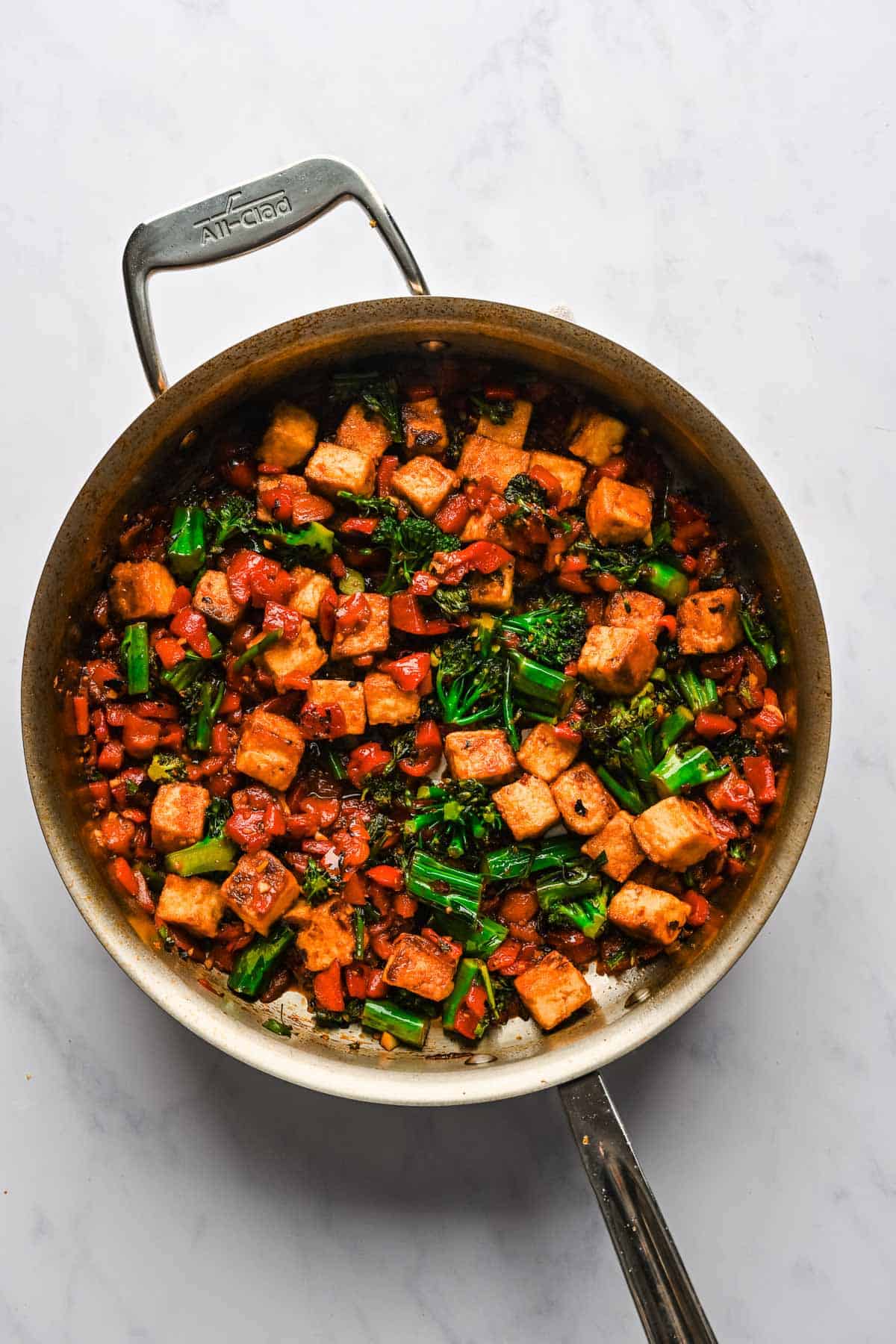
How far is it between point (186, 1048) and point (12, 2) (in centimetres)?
387

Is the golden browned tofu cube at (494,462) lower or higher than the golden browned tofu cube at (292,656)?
higher

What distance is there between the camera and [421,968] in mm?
3385

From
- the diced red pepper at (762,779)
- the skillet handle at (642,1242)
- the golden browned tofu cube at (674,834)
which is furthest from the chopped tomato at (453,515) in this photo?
the skillet handle at (642,1242)

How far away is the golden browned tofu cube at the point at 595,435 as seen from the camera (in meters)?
3.51

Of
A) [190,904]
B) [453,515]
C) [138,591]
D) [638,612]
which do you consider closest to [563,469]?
[453,515]

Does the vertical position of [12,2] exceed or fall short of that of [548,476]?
it exceeds it

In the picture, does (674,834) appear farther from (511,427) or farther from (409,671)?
(511,427)

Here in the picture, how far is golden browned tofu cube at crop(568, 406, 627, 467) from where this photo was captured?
11.5ft

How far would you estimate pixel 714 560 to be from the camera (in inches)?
141

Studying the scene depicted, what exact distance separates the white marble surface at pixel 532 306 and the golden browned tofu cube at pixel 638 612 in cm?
71

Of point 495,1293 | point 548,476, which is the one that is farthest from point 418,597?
point 495,1293

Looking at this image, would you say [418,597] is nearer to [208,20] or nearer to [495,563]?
[495,563]

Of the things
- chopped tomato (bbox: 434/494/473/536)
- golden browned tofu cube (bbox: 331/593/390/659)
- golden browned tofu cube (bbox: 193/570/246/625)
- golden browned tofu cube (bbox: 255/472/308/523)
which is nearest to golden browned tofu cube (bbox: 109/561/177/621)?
golden browned tofu cube (bbox: 193/570/246/625)

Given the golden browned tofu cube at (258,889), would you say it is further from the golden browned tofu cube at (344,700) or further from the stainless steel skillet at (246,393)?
the golden browned tofu cube at (344,700)
